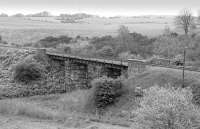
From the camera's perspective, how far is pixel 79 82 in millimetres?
53375

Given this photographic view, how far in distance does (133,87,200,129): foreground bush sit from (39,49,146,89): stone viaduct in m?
18.2

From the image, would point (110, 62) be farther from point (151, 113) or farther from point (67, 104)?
point (151, 113)

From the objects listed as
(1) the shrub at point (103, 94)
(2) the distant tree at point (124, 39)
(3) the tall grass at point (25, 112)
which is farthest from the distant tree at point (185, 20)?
(3) the tall grass at point (25, 112)

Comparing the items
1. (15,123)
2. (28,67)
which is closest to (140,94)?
(15,123)

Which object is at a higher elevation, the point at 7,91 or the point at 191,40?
the point at 191,40

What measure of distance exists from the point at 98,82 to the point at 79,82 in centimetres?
1504

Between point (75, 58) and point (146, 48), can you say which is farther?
point (146, 48)

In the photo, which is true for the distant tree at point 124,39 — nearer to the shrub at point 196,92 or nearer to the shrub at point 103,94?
the shrub at point 103,94

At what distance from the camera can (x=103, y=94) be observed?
3853 cm

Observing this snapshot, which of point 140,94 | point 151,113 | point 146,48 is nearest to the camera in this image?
point 151,113

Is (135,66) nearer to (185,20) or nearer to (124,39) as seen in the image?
(124,39)

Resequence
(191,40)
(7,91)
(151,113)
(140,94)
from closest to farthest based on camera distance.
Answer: (151,113) → (140,94) → (7,91) → (191,40)

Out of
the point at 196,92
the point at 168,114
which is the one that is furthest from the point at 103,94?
the point at 168,114

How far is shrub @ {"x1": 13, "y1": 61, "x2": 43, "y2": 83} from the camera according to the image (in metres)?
54.2
